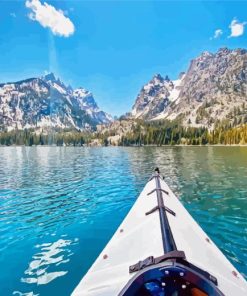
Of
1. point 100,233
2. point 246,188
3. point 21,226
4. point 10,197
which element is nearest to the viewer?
point 100,233

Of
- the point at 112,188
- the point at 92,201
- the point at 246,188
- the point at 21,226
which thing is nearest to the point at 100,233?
the point at 21,226

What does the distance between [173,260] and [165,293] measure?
698 mm

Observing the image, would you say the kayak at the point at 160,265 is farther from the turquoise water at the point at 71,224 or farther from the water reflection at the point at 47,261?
the water reflection at the point at 47,261

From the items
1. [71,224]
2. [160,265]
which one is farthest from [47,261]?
[160,265]

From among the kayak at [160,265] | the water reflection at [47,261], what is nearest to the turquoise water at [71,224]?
the water reflection at [47,261]

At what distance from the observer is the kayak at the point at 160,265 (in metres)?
5.31

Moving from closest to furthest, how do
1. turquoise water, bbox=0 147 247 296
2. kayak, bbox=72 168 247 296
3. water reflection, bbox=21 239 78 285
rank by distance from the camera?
kayak, bbox=72 168 247 296
water reflection, bbox=21 239 78 285
turquoise water, bbox=0 147 247 296

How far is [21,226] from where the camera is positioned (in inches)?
711

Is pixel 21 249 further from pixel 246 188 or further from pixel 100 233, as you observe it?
pixel 246 188

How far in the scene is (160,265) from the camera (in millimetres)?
5328

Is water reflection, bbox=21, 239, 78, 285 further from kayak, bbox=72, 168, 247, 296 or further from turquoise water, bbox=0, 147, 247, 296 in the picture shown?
kayak, bbox=72, 168, 247, 296

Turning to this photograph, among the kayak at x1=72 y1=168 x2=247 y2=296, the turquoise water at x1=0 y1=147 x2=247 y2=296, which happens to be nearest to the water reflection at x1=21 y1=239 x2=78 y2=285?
the turquoise water at x1=0 y1=147 x2=247 y2=296

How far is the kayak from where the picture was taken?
5310mm

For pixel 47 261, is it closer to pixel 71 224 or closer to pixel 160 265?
pixel 71 224
